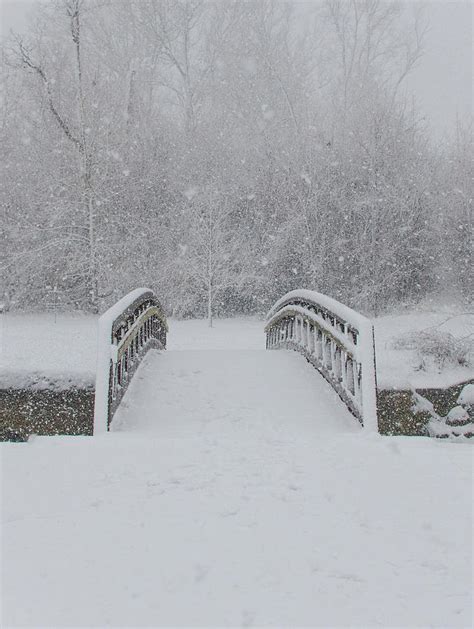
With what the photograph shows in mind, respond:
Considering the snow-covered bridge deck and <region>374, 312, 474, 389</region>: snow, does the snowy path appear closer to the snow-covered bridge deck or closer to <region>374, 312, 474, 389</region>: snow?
the snow-covered bridge deck

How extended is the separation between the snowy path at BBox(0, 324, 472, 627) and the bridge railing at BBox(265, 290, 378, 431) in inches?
44.0

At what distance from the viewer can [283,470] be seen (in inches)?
170

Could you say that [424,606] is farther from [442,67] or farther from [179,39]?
[442,67]

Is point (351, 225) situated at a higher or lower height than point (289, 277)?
higher

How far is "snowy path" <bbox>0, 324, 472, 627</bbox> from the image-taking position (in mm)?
2588

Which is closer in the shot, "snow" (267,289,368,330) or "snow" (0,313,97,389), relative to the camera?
"snow" (267,289,368,330)

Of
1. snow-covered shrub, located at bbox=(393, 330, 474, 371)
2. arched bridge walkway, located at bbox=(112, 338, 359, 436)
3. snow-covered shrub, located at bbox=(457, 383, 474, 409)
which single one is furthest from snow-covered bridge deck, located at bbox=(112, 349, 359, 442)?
snow-covered shrub, located at bbox=(393, 330, 474, 371)

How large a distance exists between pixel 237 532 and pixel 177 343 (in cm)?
1500

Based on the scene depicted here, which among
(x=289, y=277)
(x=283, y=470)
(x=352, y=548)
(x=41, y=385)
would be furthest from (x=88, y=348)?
(x=352, y=548)

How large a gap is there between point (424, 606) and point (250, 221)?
2188 centimetres

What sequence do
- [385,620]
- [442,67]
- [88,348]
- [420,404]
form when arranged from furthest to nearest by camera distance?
1. [442,67]
2. [88,348]
3. [420,404]
4. [385,620]

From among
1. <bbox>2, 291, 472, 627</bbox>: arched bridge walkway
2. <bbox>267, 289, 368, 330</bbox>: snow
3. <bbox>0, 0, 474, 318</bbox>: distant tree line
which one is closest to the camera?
<bbox>2, 291, 472, 627</bbox>: arched bridge walkway

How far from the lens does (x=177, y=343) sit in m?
18.2

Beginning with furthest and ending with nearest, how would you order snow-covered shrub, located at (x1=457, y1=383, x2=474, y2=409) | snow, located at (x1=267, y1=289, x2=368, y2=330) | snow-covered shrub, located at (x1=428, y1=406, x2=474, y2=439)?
snow-covered shrub, located at (x1=457, y1=383, x2=474, y2=409), snow-covered shrub, located at (x1=428, y1=406, x2=474, y2=439), snow, located at (x1=267, y1=289, x2=368, y2=330)
